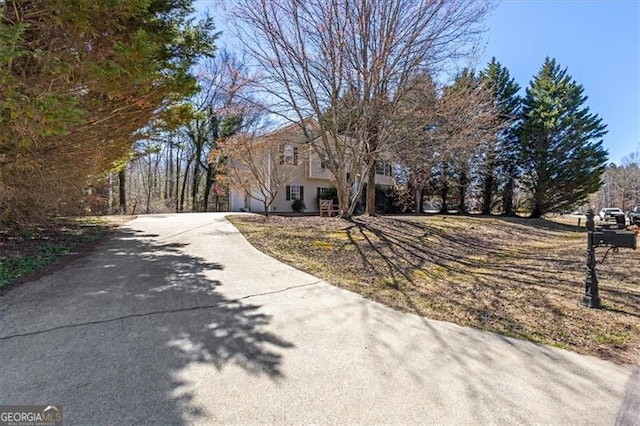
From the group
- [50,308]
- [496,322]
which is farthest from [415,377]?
[50,308]

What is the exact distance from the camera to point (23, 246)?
645 cm

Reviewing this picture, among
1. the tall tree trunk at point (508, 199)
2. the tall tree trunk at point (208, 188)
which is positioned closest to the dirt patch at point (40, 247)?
the tall tree trunk at point (208, 188)

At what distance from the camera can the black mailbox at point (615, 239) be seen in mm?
4297

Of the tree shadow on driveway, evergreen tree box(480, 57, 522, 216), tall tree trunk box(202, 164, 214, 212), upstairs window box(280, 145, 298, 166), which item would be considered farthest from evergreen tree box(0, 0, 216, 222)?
evergreen tree box(480, 57, 522, 216)

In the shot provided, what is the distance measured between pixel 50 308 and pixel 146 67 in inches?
138

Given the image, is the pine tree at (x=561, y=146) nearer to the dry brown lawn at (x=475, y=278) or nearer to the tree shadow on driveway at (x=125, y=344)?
the dry brown lawn at (x=475, y=278)

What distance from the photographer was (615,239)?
14.3ft

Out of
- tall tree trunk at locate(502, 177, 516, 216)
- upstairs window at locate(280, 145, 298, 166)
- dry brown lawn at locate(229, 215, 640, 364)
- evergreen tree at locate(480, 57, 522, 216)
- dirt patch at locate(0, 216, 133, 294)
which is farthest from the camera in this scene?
tall tree trunk at locate(502, 177, 516, 216)

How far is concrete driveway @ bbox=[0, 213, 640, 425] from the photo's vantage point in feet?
7.19

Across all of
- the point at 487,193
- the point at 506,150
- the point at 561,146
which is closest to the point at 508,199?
the point at 487,193

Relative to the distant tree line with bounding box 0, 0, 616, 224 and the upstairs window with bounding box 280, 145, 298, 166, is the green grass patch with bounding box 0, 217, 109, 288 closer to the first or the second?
the distant tree line with bounding box 0, 0, 616, 224

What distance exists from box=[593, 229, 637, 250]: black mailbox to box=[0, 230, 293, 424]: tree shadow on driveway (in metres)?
4.49

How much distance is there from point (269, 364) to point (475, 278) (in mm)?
4942

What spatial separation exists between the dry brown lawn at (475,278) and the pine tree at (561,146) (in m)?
15.8
